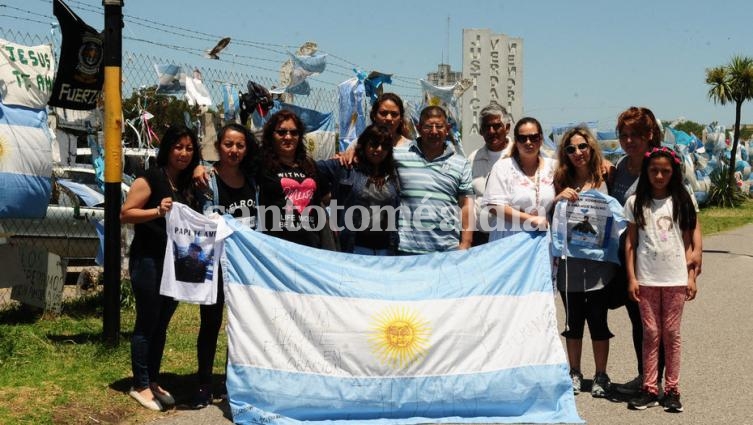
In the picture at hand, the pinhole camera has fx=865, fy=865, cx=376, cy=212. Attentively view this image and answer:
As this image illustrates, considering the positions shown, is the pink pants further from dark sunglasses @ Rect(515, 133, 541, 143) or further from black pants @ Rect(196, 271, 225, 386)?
black pants @ Rect(196, 271, 225, 386)

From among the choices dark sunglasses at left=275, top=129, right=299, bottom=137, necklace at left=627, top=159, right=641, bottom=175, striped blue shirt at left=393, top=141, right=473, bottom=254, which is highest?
dark sunglasses at left=275, top=129, right=299, bottom=137

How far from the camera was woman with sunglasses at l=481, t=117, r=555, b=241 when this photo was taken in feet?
18.0

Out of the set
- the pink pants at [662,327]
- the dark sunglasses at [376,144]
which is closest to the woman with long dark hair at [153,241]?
the dark sunglasses at [376,144]

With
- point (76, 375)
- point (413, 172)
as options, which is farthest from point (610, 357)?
point (76, 375)

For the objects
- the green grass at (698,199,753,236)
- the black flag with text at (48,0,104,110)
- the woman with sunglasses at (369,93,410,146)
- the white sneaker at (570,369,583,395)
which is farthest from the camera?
the green grass at (698,199,753,236)

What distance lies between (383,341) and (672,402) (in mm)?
1854

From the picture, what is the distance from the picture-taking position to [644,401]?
5.39m

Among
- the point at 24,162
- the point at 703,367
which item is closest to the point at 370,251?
the point at 703,367

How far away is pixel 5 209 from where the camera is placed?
22.6 feet

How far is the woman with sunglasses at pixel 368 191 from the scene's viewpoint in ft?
17.5

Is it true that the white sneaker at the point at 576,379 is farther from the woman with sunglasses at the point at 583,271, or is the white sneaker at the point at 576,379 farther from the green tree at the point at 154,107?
the green tree at the point at 154,107

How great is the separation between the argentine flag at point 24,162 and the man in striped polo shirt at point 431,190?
10.7 ft

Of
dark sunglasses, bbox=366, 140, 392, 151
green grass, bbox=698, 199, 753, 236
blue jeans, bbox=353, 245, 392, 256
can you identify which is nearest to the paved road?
Answer: blue jeans, bbox=353, 245, 392, 256

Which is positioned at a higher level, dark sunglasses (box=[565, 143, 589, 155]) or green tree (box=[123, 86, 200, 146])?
green tree (box=[123, 86, 200, 146])
